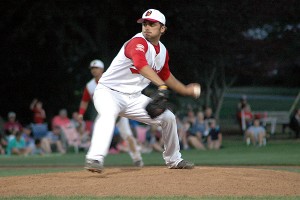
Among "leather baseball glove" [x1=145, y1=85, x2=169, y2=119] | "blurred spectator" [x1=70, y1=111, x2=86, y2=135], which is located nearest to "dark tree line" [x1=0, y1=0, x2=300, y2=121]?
"blurred spectator" [x1=70, y1=111, x2=86, y2=135]

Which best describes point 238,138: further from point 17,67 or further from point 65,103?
point 17,67

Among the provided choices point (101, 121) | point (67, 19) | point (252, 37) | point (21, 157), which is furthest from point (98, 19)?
point (101, 121)

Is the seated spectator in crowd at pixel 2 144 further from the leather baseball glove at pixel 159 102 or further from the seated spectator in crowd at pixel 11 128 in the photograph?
the leather baseball glove at pixel 159 102

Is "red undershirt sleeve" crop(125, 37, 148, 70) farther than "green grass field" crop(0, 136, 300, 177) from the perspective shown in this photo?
No

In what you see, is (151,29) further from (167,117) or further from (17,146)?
(17,146)

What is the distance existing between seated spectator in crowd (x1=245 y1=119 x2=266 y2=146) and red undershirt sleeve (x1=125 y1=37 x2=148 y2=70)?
13.4m

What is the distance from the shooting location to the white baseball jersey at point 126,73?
10.4 meters

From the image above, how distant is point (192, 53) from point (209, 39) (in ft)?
3.33

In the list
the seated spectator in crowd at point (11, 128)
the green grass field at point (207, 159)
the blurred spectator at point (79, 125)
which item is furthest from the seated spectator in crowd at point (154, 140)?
the seated spectator in crowd at point (11, 128)

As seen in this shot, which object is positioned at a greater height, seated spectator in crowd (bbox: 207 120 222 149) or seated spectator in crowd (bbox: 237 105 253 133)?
seated spectator in crowd (bbox: 237 105 253 133)

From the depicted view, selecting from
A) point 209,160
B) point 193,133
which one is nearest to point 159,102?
point 209,160

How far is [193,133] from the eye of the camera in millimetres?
23203

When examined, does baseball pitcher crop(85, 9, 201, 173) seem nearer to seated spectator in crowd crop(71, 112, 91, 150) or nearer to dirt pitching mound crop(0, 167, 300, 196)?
dirt pitching mound crop(0, 167, 300, 196)

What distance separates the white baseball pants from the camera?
10.0 m
